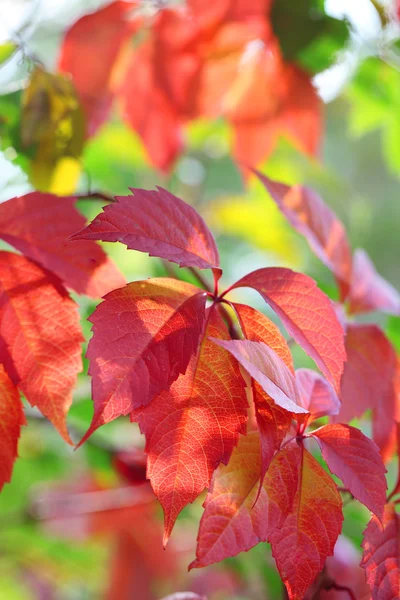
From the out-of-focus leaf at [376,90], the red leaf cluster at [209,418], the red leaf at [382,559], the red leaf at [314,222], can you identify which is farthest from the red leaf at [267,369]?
the out-of-focus leaf at [376,90]

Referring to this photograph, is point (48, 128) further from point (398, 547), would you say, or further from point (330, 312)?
point (398, 547)

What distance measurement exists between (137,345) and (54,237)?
0.46 ft

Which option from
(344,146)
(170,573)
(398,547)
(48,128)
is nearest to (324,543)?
(398,547)

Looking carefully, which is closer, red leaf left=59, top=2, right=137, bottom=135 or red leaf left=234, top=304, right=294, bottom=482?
red leaf left=234, top=304, right=294, bottom=482

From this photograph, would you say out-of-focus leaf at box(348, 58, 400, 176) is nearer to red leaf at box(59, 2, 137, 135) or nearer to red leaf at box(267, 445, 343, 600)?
red leaf at box(59, 2, 137, 135)

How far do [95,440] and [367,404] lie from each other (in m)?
0.59

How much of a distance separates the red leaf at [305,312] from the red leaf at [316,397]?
37 millimetres

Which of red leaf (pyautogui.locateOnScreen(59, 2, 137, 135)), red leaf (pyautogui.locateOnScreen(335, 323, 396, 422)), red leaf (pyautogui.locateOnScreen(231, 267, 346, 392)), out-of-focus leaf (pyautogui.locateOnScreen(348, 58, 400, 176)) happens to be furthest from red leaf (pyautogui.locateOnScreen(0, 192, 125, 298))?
out-of-focus leaf (pyautogui.locateOnScreen(348, 58, 400, 176))

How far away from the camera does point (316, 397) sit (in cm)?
45

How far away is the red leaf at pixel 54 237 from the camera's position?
0.47 m

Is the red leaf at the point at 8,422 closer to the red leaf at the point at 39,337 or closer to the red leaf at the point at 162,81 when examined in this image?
the red leaf at the point at 39,337

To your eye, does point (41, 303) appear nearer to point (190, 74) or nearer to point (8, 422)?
point (8, 422)

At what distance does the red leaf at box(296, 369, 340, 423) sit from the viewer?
445mm

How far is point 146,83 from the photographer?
0.89m
